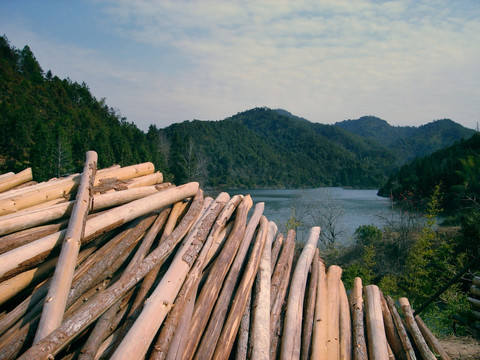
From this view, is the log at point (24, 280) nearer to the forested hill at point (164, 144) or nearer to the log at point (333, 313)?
the log at point (333, 313)

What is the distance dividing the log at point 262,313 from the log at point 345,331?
0.85 metres

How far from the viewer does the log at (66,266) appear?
7.88 feet

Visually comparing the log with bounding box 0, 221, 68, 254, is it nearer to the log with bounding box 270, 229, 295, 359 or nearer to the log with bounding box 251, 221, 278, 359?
the log with bounding box 251, 221, 278, 359

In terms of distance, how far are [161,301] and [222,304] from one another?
2.42 feet

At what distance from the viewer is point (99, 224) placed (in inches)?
138

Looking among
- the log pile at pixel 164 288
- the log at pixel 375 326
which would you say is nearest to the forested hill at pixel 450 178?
the log at pixel 375 326

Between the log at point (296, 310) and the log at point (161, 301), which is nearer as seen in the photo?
the log at point (161, 301)

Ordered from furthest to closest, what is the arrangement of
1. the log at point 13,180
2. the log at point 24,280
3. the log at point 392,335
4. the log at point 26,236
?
the log at point 13,180 < the log at point 392,335 < the log at point 26,236 < the log at point 24,280

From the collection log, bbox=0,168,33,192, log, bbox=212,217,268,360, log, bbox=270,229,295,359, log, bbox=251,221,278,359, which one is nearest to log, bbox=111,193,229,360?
log, bbox=212,217,268,360

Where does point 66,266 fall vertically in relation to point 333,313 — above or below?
above

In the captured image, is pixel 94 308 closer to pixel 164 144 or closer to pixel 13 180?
pixel 13 180

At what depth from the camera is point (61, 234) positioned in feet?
10.4

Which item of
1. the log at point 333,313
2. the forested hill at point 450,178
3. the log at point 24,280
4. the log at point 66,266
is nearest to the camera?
the log at point 66,266

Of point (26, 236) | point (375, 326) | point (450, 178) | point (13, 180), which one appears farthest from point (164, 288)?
point (450, 178)
